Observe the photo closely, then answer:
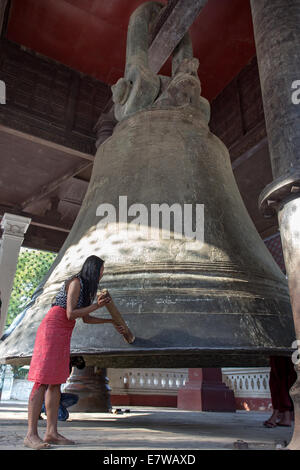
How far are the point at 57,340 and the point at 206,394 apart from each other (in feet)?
12.0

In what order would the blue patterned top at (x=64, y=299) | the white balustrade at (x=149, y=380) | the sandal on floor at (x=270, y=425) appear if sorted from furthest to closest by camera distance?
the white balustrade at (x=149, y=380), the sandal on floor at (x=270, y=425), the blue patterned top at (x=64, y=299)

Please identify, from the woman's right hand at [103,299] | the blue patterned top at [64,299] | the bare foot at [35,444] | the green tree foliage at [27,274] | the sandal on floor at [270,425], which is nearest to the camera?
the bare foot at [35,444]

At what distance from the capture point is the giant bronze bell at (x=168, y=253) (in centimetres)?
→ 128

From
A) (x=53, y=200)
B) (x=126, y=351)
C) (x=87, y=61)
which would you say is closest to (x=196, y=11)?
(x=87, y=61)

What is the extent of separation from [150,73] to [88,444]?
1794 millimetres

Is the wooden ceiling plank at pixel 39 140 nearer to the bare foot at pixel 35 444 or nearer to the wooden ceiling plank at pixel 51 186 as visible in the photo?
the wooden ceiling plank at pixel 51 186

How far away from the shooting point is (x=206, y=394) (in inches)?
178

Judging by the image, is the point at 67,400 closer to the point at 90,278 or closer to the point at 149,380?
the point at 90,278

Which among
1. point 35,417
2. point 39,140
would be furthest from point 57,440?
point 39,140

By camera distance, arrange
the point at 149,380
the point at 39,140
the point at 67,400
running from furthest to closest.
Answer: the point at 149,380, the point at 39,140, the point at 67,400

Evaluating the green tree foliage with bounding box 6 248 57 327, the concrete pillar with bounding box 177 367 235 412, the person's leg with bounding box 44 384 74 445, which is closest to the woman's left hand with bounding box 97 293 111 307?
the person's leg with bounding box 44 384 74 445

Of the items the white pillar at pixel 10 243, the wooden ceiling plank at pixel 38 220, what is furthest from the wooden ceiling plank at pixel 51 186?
the white pillar at pixel 10 243

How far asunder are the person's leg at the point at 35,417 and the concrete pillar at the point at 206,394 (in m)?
3.52

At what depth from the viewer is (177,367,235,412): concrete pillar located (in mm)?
4465
